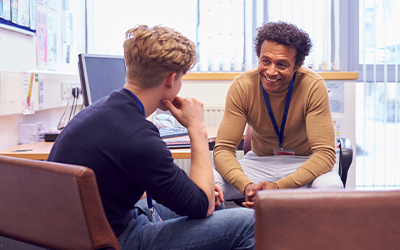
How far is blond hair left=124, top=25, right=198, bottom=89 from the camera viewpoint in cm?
104

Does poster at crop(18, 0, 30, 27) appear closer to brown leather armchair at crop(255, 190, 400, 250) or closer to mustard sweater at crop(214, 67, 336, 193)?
mustard sweater at crop(214, 67, 336, 193)

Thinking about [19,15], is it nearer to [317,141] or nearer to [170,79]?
[170,79]

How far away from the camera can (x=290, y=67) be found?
5.73ft

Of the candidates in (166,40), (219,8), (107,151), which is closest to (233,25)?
(219,8)

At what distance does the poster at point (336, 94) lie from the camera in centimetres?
297

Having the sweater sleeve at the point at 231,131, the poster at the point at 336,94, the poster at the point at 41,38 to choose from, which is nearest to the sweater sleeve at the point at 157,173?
the sweater sleeve at the point at 231,131

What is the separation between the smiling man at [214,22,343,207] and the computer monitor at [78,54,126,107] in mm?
727

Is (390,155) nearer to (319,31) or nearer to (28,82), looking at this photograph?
(319,31)

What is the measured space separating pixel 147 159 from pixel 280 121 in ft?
3.48

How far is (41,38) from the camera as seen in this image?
7.36 feet

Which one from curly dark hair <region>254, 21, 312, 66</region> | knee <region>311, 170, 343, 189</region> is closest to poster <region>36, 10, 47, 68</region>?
curly dark hair <region>254, 21, 312, 66</region>

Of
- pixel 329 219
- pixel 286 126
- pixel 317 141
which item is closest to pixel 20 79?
pixel 286 126

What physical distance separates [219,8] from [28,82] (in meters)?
1.70

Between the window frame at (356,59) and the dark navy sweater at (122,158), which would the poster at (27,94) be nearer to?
the dark navy sweater at (122,158)
